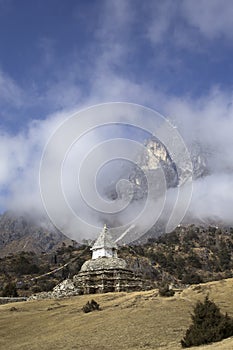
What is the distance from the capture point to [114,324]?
22.1m

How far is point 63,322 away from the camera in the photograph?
25391mm

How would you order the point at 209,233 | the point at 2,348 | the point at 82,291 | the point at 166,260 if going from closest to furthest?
1. the point at 2,348
2. the point at 82,291
3. the point at 166,260
4. the point at 209,233

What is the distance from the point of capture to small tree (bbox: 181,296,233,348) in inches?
617

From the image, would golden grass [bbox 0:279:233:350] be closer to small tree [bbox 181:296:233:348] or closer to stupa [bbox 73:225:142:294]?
small tree [bbox 181:296:233:348]

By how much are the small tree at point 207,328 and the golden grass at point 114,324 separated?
0.68 m

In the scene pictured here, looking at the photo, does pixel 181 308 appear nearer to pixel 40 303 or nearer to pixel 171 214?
pixel 40 303

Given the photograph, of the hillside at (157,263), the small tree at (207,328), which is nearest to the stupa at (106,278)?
the hillside at (157,263)

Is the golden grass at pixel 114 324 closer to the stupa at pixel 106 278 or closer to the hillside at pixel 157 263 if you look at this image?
the stupa at pixel 106 278

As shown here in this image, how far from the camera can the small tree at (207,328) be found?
15672 millimetres

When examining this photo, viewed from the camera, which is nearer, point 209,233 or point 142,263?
point 142,263

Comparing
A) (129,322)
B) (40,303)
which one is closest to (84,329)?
(129,322)

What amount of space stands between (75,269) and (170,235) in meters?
53.1

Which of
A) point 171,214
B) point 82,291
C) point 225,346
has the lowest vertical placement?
point 225,346

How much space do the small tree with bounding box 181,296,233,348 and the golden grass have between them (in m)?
0.68
